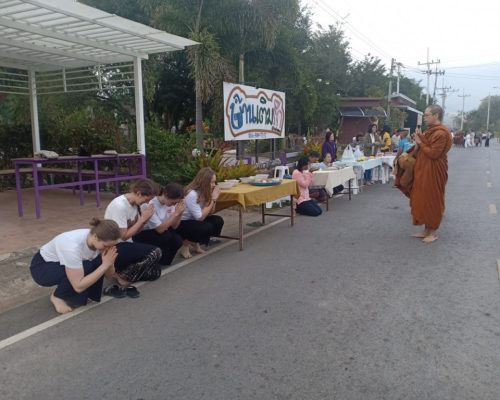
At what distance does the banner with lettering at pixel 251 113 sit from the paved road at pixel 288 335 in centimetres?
498

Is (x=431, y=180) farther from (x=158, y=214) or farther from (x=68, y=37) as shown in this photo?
(x=68, y=37)

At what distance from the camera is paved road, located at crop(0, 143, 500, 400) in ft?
9.80

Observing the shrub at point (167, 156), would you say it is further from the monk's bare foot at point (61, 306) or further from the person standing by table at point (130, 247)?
the monk's bare foot at point (61, 306)

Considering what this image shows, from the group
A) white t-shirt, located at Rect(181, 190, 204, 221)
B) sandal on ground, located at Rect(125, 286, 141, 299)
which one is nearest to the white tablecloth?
white t-shirt, located at Rect(181, 190, 204, 221)

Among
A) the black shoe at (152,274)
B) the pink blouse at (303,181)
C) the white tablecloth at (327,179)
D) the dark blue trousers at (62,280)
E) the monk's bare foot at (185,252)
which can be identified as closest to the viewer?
the dark blue trousers at (62,280)

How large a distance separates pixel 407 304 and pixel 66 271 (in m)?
3.03

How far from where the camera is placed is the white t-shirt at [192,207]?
18.8 feet

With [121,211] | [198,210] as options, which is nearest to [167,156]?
[198,210]

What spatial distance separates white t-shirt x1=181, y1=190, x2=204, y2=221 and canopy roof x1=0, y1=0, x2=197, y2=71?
3.07 m

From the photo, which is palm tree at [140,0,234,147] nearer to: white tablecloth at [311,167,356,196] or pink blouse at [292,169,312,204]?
white tablecloth at [311,167,356,196]

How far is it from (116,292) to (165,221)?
1.05 meters

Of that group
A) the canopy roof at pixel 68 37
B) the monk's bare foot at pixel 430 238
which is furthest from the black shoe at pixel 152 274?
the monk's bare foot at pixel 430 238

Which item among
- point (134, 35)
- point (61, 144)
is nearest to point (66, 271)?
point (134, 35)

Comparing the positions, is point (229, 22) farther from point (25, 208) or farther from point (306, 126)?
point (306, 126)
